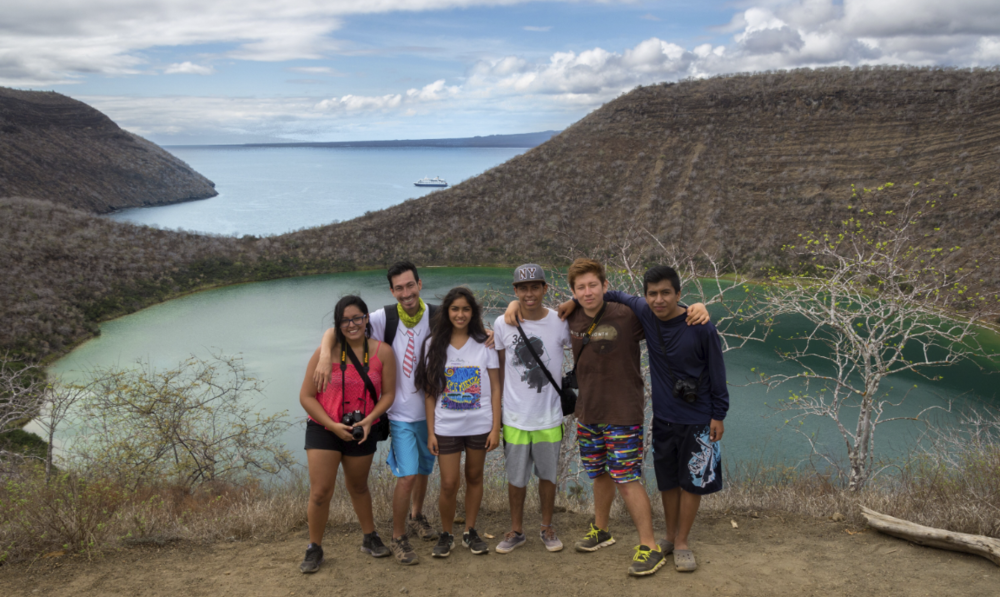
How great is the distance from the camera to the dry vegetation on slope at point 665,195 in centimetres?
2912

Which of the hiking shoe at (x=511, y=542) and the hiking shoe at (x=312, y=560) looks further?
the hiking shoe at (x=511, y=542)

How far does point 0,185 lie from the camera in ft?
175

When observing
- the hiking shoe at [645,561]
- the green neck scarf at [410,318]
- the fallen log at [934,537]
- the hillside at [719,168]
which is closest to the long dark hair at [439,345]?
the green neck scarf at [410,318]

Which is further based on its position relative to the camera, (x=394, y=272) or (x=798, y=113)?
(x=798, y=113)

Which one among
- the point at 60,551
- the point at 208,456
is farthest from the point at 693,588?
the point at 208,456

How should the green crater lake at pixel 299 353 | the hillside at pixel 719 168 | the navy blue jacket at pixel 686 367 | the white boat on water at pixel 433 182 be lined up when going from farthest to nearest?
the white boat on water at pixel 433 182 < the hillside at pixel 719 168 < the green crater lake at pixel 299 353 < the navy blue jacket at pixel 686 367

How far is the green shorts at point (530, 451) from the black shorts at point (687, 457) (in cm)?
62

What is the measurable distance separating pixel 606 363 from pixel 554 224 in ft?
115

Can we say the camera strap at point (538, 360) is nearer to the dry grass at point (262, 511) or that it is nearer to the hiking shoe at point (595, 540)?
the hiking shoe at point (595, 540)

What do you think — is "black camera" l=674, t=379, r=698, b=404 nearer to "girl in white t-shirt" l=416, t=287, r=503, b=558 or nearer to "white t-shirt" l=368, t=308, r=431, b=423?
"girl in white t-shirt" l=416, t=287, r=503, b=558

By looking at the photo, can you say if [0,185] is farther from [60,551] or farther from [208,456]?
[60,551]

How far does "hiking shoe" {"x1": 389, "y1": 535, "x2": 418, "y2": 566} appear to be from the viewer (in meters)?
3.67

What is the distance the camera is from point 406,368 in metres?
3.69

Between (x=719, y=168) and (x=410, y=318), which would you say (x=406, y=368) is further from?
(x=719, y=168)
